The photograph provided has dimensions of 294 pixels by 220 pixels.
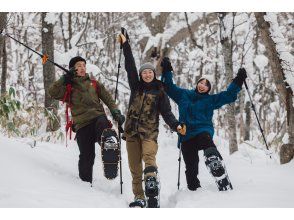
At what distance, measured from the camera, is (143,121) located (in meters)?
5.21

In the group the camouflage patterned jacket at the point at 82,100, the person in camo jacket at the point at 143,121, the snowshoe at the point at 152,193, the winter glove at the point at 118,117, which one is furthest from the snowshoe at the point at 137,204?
the camouflage patterned jacket at the point at 82,100

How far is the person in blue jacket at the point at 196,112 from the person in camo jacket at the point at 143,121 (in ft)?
1.70

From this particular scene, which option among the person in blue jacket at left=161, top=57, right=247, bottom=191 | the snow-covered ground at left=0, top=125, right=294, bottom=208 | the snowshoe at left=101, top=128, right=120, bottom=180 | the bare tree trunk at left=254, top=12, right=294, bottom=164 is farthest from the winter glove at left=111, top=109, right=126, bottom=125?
the bare tree trunk at left=254, top=12, right=294, bottom=164

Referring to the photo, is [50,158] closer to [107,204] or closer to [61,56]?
[107,204]

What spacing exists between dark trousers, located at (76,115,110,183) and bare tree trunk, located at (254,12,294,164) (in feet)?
11.4

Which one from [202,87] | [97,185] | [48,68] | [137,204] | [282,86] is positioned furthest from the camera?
[48,68]

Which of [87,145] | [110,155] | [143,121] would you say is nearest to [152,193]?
[110,155]

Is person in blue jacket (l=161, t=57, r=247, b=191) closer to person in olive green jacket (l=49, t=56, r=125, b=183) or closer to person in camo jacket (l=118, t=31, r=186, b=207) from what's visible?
person in camo jacket (l=118, t=31, r=186, b=207)

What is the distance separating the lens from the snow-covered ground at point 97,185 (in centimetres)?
448

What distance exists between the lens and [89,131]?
571 cm

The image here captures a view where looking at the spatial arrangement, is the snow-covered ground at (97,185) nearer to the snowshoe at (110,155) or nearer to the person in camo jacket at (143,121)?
the snowshoe at (110,155)

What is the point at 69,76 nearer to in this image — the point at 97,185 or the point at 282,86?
the point at 97,185

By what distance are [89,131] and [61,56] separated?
184 inches

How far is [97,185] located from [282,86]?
374cm
